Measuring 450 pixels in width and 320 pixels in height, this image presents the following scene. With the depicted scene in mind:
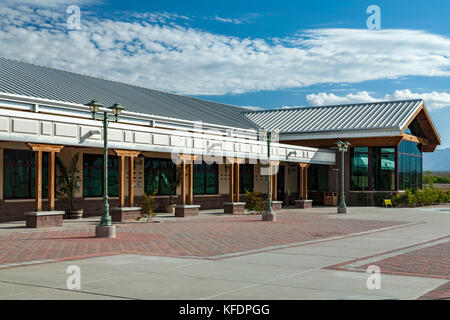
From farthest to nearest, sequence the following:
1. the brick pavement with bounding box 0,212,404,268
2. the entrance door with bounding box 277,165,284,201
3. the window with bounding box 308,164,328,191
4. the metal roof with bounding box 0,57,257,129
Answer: the window with bounding box 308,164,328,191 → the entrance door with bounding box 277,165,284,201 → the metal roof with bounding box 0,57,257,129 → the brick pavement with bounding box 0,212,404,268

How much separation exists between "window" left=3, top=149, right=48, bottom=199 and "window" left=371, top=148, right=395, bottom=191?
1056 inches

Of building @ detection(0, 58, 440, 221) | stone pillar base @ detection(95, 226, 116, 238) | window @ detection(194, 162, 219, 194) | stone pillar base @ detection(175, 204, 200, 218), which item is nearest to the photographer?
stone pillar base @ detection(95, 226, 116, 238)

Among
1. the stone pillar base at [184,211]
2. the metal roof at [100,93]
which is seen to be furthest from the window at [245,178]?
the stone pillar base at [184,211]

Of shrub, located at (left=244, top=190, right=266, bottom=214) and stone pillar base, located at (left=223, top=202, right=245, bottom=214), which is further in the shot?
stone pillar base, located at (left=223, top=202, right=245, bottom=214)

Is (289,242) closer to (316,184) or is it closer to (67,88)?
(67,88)

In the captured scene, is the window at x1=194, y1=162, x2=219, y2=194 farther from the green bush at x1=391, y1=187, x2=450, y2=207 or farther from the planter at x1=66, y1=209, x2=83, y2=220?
the green bush at x1=391, y1=187, x2=450, y2=207

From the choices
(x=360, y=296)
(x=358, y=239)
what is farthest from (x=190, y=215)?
(x=360, y=296)

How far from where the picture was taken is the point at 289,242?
17.2 metres

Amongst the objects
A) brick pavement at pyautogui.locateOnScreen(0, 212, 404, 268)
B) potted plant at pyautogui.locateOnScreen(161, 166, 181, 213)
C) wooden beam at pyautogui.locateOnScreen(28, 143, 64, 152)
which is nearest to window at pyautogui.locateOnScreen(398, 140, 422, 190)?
potted plant at pyautogui.locateOnScreen(161, 166, 181, 213)

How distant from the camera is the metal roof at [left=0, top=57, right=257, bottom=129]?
28.3 metres

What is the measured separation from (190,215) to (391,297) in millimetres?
20640

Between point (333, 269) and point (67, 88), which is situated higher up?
point (67, 88)

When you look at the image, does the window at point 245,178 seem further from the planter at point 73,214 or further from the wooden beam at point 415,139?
the planter at point 73,214
